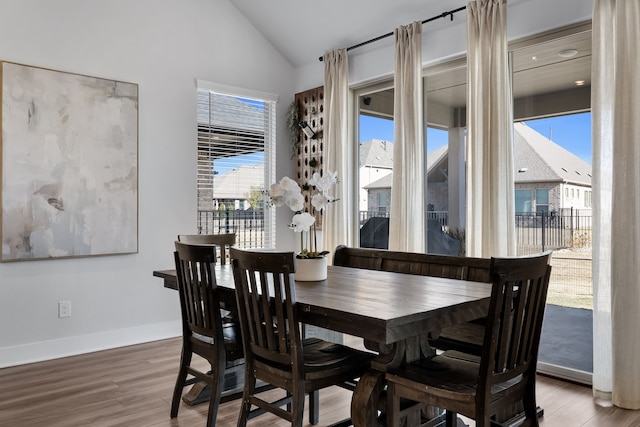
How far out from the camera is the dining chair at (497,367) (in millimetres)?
1841

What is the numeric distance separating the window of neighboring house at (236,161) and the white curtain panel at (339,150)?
749 mm

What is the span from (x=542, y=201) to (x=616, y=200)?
2.07 ft

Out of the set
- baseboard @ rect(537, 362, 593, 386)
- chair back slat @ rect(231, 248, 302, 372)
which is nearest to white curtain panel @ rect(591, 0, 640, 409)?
baseboard @ rect(537, 362, 593, 386)

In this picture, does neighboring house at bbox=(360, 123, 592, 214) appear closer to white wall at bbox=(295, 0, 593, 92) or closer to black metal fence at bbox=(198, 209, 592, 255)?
black metal fence at bbox=(198, 209, 592, 255)

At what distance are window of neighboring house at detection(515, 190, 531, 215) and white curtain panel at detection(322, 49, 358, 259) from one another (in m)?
1.79

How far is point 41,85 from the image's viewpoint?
395 cm

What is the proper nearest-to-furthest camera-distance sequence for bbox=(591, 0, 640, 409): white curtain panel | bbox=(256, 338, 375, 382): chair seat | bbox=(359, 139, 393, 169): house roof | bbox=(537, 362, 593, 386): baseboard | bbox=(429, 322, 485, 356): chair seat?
bbox=(256, 338, 375, 382): chair seat
bbox=(429, 322, 485, 356): chair seat
bbox=(591, 0, 640, 409): white curtain panel
bbox=(537, 362, 593, 386): baseboard
bbox=(359, 139, 393, 169): house roof

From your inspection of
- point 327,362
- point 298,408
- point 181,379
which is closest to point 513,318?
point 327,362

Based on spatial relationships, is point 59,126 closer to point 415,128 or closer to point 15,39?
point 15,39

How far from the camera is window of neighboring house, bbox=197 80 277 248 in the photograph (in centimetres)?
501

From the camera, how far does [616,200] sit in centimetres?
302

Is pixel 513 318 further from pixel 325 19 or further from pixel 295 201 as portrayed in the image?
pixel 325 19

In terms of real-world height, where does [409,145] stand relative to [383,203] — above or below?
above

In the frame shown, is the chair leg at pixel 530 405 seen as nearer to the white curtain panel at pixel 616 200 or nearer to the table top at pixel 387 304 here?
the table top at pixel 387 304
